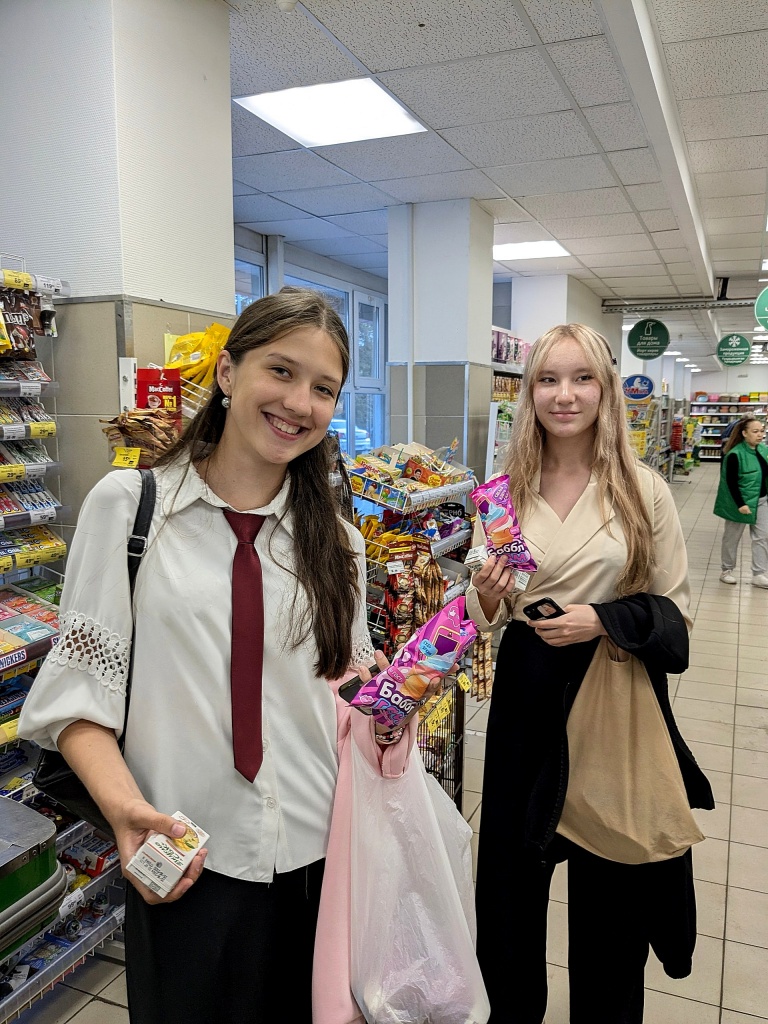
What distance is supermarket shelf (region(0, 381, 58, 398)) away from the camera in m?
2.18

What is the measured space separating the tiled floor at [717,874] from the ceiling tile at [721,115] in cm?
353

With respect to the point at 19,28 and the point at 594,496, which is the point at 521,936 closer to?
the point at 594,496

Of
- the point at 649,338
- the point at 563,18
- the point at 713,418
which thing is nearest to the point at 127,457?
the point at 563,18

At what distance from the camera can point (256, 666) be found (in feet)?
3.89

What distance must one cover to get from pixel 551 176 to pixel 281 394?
4.41 meters

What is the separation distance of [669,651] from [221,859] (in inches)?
40.9

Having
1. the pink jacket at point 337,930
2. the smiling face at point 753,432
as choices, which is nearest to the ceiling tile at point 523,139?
the pink jacket at point 337,930

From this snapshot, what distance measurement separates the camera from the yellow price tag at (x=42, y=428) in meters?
2.27

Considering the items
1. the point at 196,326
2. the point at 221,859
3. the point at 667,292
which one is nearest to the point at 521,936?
the point at 221,859

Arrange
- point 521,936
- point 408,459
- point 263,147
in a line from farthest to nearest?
point 263,147, point 408,459, point 521,936

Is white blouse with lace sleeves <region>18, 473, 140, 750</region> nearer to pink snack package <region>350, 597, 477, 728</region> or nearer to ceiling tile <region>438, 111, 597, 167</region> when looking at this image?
pink snack package <region>350, 597, 477, 728</region>

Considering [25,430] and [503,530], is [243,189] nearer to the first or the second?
[25,430]

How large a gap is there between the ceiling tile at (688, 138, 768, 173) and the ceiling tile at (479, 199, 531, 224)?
1.25m

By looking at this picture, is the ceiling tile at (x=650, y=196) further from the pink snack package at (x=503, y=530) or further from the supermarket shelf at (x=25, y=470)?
the supermarket shelf at (x=25, y=470)
